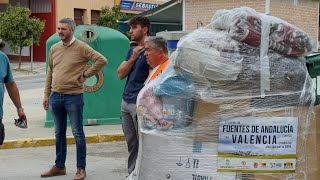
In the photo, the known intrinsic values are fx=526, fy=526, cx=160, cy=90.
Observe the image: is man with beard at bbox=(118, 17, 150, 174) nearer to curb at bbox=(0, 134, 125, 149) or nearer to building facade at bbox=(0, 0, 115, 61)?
curb at bbox=(0, 134, 125, 149)

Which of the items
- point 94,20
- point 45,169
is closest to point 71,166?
point 45,169

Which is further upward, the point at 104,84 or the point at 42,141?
the point at 104,84

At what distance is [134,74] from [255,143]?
2.10 m

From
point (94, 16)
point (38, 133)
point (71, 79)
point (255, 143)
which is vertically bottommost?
point (38, 133)

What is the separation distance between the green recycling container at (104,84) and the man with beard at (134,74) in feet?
12.1

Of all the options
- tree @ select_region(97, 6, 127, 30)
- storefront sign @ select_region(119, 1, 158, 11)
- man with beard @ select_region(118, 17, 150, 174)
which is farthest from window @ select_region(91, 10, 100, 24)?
man with beard @ select_region(118, 17, 150, 174)

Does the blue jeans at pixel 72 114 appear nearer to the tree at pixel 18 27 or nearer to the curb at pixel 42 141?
the curb at pixel 42 141

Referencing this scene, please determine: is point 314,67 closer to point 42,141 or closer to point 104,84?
point 42,141

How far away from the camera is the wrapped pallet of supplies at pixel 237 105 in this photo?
3.43 metres

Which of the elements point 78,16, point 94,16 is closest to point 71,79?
point 78,16

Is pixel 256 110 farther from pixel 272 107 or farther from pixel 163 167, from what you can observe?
pixel 163 167

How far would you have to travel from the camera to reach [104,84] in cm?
910

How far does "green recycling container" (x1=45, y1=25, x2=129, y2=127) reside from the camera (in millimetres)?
8977

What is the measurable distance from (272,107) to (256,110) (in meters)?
0.11
